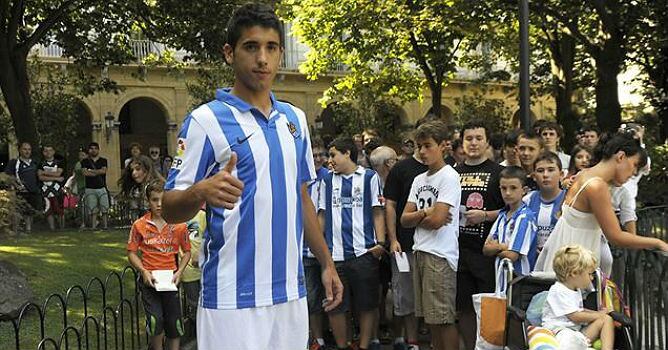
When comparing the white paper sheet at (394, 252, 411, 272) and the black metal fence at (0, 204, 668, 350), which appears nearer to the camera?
the black metal fence at (0, 204, 668, 350)

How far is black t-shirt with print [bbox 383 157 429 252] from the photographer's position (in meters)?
7.68

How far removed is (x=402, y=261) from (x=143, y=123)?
34.5 metres

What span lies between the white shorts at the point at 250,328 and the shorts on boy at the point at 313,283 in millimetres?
4432

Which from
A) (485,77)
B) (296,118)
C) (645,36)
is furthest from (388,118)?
(296,118)

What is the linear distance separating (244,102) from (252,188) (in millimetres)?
381

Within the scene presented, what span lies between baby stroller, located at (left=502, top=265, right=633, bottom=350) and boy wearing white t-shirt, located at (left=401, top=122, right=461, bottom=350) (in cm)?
122

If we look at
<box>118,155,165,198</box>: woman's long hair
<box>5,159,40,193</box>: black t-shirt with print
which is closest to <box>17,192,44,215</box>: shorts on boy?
<box>5,159,40,193</box>: black t-shirt with print

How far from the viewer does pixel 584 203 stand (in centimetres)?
555

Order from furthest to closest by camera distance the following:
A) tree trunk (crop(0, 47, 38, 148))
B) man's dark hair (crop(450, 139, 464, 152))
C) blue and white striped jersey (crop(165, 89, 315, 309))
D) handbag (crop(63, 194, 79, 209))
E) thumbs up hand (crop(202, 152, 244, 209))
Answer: tree trunk (crop(0, 47, 38, 148)), handbag (crop(63, 194, 79, 209)), man's dark hair (crop(450, 139, 464, 152)), blue and white striped jersey (crop(165, 89, 315, 309)), thumbs up hand (crop(202, 152, 244, 209))

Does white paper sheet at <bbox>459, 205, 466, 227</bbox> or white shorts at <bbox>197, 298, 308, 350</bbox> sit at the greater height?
white paper sheet at <bbox>459, 205, 466, 227</bbox>

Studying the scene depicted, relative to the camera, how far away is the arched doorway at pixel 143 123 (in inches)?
1565

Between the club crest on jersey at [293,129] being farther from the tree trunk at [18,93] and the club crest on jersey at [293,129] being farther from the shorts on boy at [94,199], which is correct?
the tree trunk at [18,93]

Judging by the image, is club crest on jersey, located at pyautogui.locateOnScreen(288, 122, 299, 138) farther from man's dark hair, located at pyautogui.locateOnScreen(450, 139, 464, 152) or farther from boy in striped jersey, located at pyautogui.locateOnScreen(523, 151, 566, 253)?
man's dark hair, located at pyautogui.locateOnScreen(450, 139, 464, 152)

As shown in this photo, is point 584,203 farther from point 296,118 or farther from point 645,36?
point 645,36
